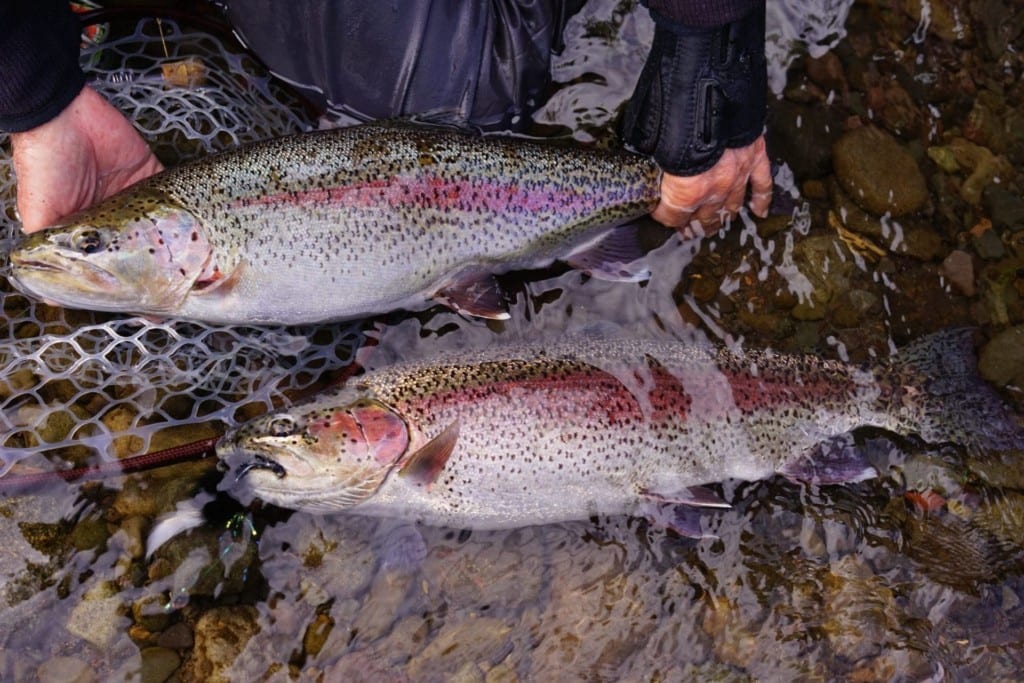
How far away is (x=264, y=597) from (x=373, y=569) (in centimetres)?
45

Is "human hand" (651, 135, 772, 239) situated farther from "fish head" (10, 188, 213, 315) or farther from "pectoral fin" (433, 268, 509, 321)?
"fish head" (10, 188, 213, 315)

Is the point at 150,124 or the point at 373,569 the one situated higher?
the point at 150,124

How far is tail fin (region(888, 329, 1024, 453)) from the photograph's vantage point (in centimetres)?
355

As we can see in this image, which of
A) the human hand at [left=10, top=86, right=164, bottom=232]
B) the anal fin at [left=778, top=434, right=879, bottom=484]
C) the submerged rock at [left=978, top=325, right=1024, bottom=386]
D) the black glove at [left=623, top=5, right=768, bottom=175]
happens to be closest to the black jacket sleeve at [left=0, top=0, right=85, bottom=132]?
the human hand at [left=10, top=86, right=164, bottom=232]

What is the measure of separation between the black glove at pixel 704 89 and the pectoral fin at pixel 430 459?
1435mm

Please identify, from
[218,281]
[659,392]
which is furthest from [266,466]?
[659,392]

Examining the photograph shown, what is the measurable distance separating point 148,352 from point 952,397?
11.0 ft

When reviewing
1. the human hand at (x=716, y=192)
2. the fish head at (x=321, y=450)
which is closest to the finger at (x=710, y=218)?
the human hand at (x=716, y=192)

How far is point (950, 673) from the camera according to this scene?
3.51 metres

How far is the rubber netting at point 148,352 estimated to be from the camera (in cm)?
327

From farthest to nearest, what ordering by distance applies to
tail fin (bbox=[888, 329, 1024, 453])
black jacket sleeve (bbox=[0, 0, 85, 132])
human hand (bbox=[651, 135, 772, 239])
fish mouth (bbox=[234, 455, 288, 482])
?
tail fin (bbox=[888, 329, 1024, 453]) < human hand (bbox=[651, 135, 772, 239]) < fish mouth (bbox=[234, 455, 288, 482]) < black jacket sleeve (bbox=[0, 0, 85, 132])

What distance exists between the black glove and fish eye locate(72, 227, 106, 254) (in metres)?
2.20

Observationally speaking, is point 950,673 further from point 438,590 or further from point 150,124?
point 150,124

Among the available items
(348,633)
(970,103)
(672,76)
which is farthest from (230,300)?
(970,103)
